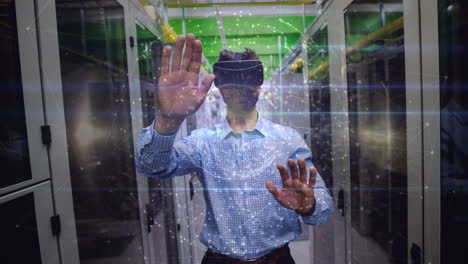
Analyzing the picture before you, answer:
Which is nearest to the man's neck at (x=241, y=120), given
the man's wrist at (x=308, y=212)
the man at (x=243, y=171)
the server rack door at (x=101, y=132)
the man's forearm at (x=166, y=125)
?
the man at (x=243, y=171)

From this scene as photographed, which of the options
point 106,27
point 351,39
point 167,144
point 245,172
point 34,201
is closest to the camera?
point 34,201

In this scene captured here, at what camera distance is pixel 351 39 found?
110cm

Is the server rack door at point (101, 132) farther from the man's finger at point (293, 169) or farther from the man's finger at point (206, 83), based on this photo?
the man's finger at point (293, 169)

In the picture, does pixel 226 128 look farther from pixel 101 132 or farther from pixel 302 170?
pixel 101 132

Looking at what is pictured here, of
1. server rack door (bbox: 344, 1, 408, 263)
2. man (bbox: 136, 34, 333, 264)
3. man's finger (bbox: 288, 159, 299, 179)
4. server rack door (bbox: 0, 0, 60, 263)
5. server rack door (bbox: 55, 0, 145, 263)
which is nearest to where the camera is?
server rack door (bbox: 0, 0, 60, 263)

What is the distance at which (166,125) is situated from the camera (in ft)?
2.18

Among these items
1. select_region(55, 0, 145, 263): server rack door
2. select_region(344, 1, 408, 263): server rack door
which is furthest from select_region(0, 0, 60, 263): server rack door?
select_region(344, 1, 408, 263): server rack door

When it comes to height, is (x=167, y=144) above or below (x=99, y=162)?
above

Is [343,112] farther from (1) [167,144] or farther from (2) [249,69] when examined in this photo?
(1) [167,144]

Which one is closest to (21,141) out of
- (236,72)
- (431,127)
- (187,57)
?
(187,57)

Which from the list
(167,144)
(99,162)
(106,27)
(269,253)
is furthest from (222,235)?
(106,27)

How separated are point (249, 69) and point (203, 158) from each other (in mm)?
345

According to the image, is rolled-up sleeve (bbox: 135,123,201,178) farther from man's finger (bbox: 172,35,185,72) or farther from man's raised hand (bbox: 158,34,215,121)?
man's finger (bbox: 172,35,185,72)

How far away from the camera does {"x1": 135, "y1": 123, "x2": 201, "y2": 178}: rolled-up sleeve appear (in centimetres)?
68
